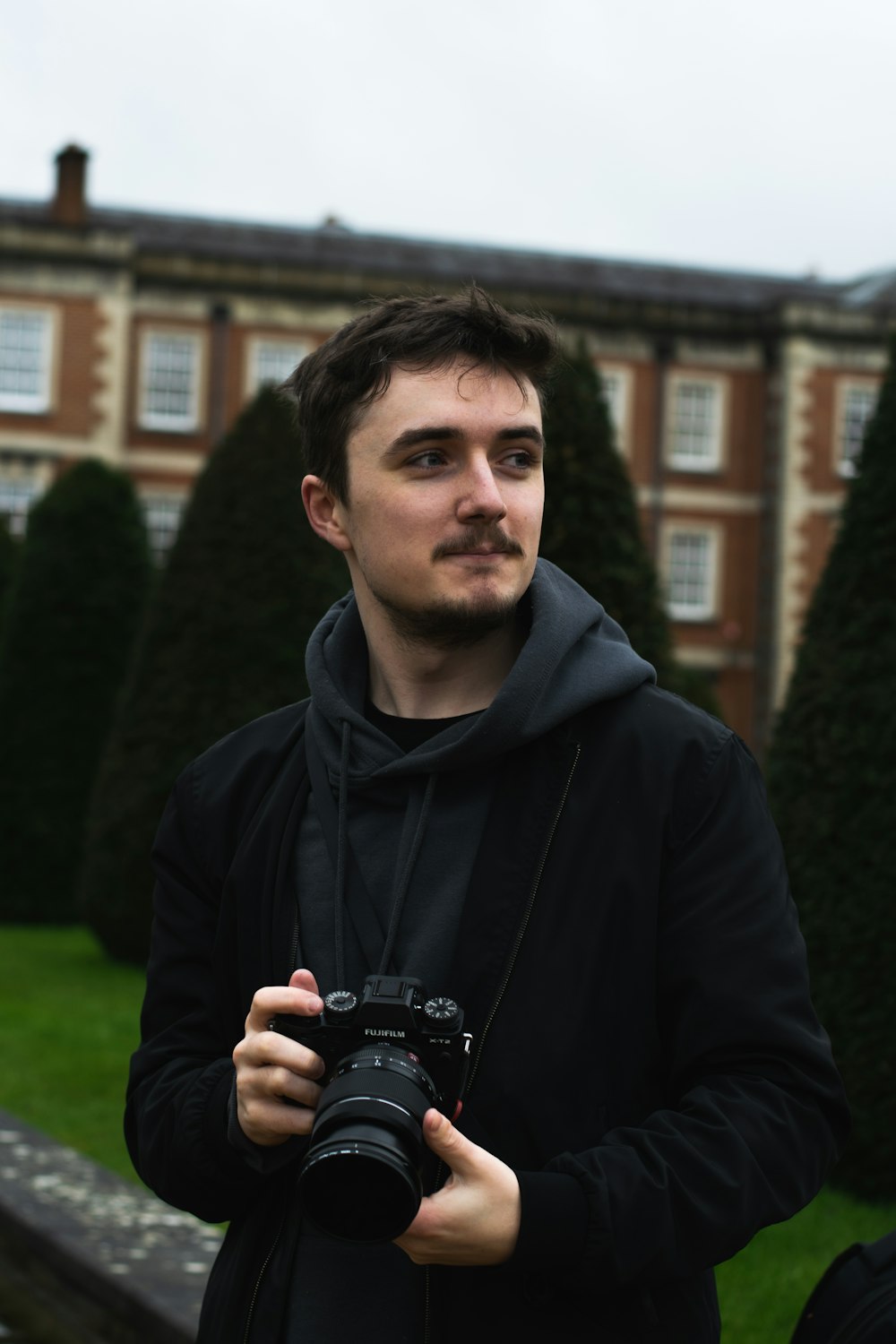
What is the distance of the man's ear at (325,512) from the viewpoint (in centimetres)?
229

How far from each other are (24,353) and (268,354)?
477 cm

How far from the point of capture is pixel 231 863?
A: 220 centimetres

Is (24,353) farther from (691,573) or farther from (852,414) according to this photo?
(852,414)

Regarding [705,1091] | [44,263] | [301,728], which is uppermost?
[44,263]

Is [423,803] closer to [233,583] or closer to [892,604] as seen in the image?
[892,604]

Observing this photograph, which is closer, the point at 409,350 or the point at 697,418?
the point at 409,350

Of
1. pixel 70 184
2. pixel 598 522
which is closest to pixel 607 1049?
pixel 598 522

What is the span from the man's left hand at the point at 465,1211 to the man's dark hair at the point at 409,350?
0.92m

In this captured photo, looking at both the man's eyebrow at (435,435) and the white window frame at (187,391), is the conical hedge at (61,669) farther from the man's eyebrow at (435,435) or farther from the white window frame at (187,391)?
the white window frame at (187,391)

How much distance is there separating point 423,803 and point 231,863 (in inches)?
12.4

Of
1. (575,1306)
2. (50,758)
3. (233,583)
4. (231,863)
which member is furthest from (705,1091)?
(50,758)

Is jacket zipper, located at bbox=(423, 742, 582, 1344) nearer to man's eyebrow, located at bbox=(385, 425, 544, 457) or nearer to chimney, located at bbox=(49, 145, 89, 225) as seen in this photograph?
man's eyebrow, located at bbox=(385, 425, 544, 457)

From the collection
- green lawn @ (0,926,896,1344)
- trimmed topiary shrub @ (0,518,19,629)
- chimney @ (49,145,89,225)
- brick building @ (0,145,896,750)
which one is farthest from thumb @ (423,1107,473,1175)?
chimney @ (49,145,89,225)

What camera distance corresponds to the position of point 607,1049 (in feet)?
6.41
